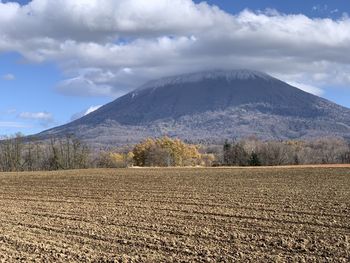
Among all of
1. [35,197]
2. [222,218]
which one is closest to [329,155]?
[35,197]

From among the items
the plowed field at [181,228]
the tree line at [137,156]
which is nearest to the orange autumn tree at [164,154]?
the tree line at [137,156]

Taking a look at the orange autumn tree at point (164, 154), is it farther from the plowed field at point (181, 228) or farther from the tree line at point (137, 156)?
the plowed field at point (181, 228)

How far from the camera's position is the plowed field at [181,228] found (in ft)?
48.8

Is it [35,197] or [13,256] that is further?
[35,197]

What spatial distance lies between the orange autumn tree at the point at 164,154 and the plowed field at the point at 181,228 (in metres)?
92.2

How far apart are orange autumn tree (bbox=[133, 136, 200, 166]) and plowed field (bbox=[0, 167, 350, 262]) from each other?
9215 centimetres

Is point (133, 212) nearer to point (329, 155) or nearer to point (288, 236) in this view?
point (288, 236)

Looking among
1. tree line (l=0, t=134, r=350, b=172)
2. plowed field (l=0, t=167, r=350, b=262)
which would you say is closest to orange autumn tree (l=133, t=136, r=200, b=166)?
tree line (l=0, t=134, r=350, b=172)

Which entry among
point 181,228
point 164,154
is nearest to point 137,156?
point 164,154

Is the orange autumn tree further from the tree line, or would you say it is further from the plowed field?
the plowed field

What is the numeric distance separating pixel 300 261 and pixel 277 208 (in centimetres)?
1106

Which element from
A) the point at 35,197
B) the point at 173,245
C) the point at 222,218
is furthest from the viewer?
the point at 35,197

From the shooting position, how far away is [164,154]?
130 metres

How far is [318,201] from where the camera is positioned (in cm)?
2767
